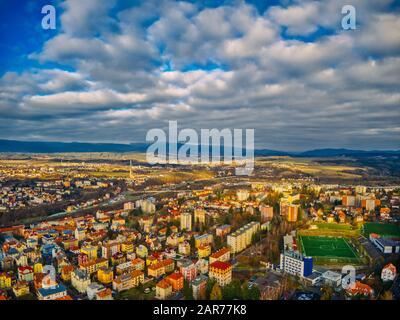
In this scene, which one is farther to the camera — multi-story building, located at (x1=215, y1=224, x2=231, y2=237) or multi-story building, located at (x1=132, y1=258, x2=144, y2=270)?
multi-story building, located at (x1=215, y1=224, x2=231, y2=237)

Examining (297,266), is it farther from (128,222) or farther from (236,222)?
(128,222)

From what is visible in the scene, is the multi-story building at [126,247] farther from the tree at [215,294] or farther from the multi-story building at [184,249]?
the tree at [215,294]

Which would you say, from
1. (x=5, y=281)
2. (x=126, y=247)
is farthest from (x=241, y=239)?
(x=5, y=281)

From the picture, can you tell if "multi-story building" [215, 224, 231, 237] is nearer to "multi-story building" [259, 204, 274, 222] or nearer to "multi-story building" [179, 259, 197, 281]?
"multi-story building" [259, 204, 274, 222]

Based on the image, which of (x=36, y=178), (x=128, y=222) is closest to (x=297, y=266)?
(x=128, y=222)

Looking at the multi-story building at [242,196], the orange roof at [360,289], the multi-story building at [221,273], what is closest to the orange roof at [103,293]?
the multi-story building at [221,273]

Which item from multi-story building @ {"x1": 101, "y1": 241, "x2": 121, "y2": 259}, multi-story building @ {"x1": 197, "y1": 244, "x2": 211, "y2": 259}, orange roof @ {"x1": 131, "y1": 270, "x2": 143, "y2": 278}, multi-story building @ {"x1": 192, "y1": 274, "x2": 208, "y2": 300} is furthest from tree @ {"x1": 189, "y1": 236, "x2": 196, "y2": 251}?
multi-story building @ {"x1": 192, "y1": 274, "x2": 208, "y2": 300}

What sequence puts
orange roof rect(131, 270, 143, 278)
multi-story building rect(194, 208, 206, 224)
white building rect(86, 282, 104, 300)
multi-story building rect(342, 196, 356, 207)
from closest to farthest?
white building rect(86, 282, 104, 300) < orange roof rect(131, 270, 143, 278) < multi-story building rect(194, 208, 206, 224) < multi-story building rect(342, 196, 356, 207)
